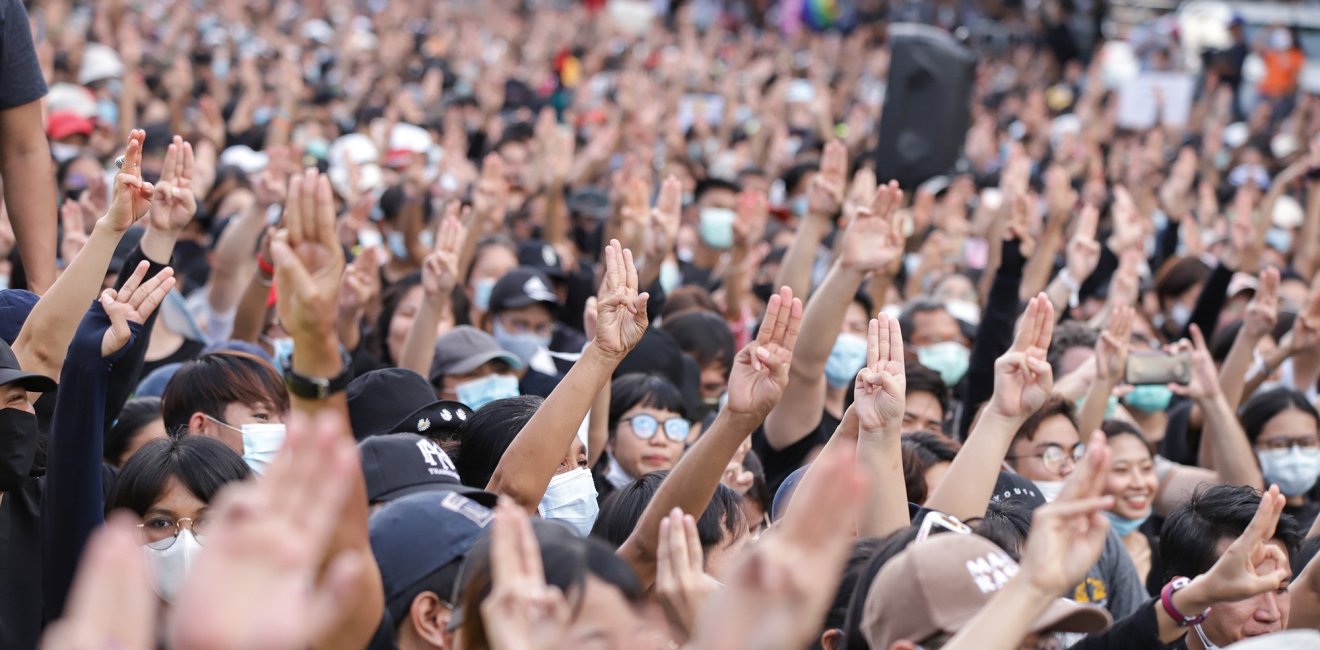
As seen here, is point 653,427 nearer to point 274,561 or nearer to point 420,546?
point 420,546

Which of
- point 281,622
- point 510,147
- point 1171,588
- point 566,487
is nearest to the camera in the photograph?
point 281,622

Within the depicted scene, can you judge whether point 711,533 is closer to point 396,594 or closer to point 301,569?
point 396,594

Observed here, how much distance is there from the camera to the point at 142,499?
3.52 metres

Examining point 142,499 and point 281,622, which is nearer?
point 281,622

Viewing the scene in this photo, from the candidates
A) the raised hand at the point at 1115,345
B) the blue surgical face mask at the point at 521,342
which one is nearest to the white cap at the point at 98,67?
the blue surgical face mask at the point at 521,342

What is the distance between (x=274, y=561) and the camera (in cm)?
176

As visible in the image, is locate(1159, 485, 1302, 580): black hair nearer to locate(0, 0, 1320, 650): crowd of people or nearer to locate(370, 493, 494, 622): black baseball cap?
locate(0, 0, 1320, 650): crowd of people

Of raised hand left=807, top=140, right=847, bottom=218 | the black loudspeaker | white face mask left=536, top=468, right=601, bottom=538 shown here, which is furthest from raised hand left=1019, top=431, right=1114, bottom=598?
the black loudspeaker

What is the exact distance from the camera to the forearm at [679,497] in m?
3.31

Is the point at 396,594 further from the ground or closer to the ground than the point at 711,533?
further from the ground

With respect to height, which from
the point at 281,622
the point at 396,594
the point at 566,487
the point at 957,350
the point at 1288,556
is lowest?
the point at 957,350

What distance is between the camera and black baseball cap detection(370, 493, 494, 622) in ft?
8.70

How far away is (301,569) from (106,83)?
444 inches

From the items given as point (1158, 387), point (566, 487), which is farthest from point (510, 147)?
point (566, 487)
